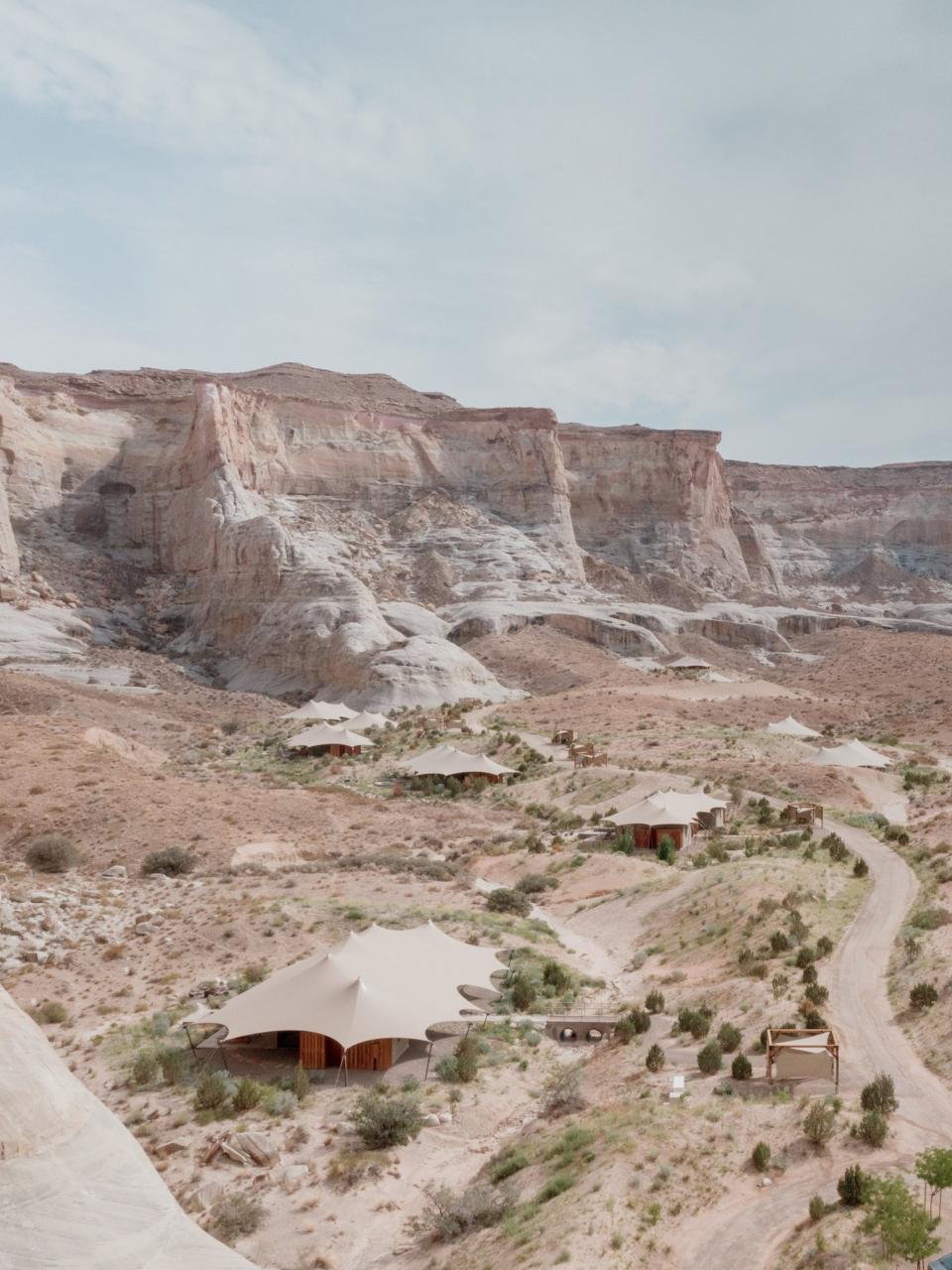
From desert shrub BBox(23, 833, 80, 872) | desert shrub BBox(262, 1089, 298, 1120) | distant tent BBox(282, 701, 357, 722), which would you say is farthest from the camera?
distant tent BBox(282, 701, 357, 722)

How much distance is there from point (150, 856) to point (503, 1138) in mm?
14212

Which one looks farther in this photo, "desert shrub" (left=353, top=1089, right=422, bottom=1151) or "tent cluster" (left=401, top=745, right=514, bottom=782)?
"tent cluster" (left=401, top=745, right=514, bottom=782)

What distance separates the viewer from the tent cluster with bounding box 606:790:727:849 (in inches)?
1188

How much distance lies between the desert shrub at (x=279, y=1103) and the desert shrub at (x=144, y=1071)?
177 cm

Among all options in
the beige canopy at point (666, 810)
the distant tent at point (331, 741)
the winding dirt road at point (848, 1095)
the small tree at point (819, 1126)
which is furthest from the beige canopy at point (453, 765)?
the small tree at point (819, 1126)

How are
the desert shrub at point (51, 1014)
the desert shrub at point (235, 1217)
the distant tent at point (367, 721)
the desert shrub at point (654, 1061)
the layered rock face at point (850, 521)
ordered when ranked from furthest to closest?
the layered rock face at point (850, 521)
the distant tent at point (367, 721)
the desert shrub at point (51, 1014)
the desert shrub at point (654, 1061)
the desert shrub at point (235, 1217)

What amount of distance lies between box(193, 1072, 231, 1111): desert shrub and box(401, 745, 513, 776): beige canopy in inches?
985

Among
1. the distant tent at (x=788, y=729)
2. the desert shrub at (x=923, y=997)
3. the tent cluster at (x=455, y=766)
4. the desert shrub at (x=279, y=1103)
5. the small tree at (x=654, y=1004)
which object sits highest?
the distant tent at (x=788, y=729)

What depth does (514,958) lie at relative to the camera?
789 inches

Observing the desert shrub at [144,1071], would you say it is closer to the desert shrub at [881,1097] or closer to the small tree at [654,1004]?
the small tree at [654,1004]

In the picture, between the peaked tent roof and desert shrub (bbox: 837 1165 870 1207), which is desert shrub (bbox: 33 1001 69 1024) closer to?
desert shrub (bbox: 837 1165 870 1207)

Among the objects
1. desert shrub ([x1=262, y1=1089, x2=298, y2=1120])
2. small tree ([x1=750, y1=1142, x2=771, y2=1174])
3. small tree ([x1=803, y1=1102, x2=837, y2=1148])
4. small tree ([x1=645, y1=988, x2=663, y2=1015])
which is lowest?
desert shrub ([x1=262, y1=1089, x2=298, y2=1120])

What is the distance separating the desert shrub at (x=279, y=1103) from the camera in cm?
1389

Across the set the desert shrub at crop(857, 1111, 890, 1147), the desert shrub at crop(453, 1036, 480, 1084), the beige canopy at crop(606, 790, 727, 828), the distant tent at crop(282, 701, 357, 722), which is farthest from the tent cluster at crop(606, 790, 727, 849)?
the distant tent at crop(282, 701, 357, 722)
